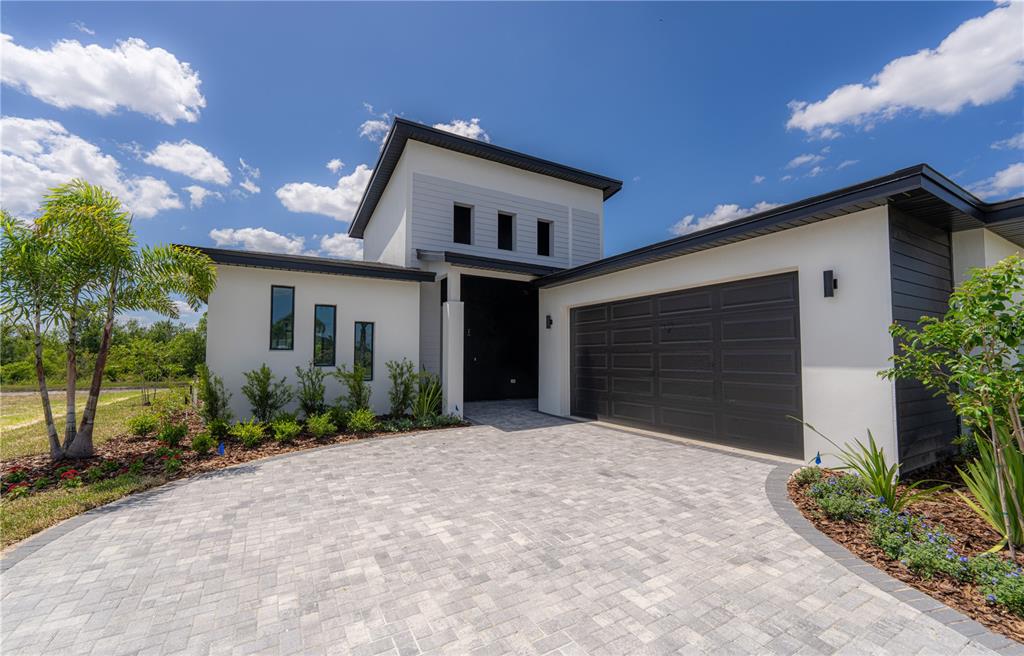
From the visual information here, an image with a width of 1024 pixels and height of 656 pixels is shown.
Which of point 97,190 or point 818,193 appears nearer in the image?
point 818,193

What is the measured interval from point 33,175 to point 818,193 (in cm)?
1107

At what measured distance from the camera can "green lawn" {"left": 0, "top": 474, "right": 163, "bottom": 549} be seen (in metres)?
3.58

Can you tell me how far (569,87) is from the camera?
1088 cm

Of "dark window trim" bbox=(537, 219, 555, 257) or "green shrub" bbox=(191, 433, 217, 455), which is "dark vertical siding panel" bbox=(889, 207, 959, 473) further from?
"green shrub" bbox=(191, 433, 217, 455)

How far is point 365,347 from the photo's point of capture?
9.22 meters

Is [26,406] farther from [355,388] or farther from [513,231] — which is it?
[513,231]

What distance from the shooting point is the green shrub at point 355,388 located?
27.1ft

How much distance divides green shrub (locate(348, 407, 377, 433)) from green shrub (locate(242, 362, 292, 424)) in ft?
4.96

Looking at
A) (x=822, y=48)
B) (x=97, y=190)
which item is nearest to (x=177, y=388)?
(x=97, y=190)

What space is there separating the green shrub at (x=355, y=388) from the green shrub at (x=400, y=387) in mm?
586

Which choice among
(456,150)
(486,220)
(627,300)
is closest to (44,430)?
(486,220)

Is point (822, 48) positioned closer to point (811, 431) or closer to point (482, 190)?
point (811, 431)

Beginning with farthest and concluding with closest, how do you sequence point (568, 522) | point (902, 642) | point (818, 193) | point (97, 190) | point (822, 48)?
point (822, 48) → point (97, 190) → point (818, 193) → point (568, 522) → point (902, 642)

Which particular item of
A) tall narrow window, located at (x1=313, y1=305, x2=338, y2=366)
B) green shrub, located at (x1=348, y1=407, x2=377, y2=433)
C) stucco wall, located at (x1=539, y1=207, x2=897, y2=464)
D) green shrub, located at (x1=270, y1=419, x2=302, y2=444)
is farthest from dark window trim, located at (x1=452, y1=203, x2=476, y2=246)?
stucco wall, located at (x1=539, y1=207, x2=897, y2=464)
